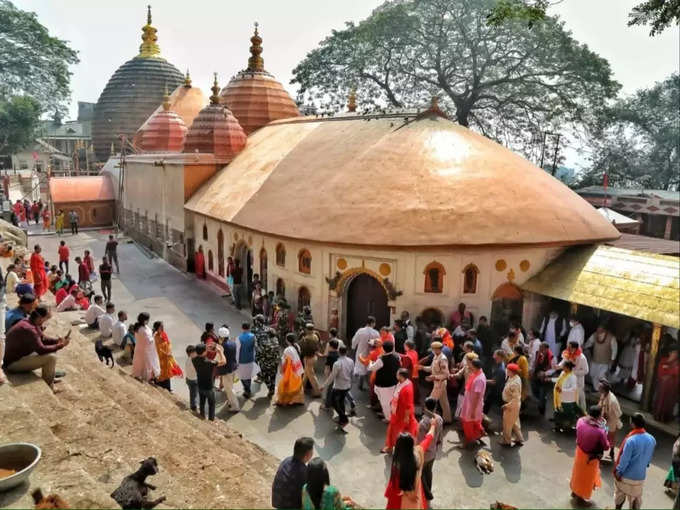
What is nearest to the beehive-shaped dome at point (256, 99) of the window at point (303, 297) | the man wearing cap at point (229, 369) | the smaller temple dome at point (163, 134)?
the smaller temple dome at point (163, 134)

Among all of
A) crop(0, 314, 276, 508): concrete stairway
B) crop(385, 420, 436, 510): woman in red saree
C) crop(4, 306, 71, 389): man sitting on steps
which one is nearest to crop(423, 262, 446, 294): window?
crop(0, 314, 276, 508): concrete stairway

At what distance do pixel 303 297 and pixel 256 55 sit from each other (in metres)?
19.9

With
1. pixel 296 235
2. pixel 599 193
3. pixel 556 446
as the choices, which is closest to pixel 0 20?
pixel 296 235

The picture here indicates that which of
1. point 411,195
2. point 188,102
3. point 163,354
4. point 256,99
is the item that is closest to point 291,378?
point 163,354

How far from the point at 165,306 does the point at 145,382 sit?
24.3 feet

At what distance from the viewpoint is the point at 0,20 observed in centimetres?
3831

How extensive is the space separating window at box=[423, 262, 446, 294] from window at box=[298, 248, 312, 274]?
10.5 feet

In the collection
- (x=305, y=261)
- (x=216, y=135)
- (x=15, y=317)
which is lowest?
(x=15, y=317)

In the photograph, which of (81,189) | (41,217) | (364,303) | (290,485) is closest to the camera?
(290,485)

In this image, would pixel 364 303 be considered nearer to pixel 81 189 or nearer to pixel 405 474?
pixel 405 474

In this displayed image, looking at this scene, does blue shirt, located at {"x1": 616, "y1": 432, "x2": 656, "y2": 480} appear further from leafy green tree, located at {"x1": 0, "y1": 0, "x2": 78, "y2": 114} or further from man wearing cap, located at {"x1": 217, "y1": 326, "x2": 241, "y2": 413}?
leafy green tree, located at {"x1": 0, "y1": 0, "x2": 78, "y2": 114}

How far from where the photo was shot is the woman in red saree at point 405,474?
5668mm

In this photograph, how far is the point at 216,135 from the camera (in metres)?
23.0

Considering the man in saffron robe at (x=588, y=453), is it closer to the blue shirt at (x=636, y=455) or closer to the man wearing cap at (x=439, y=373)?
the blue shirt at (x=636, y=455)
